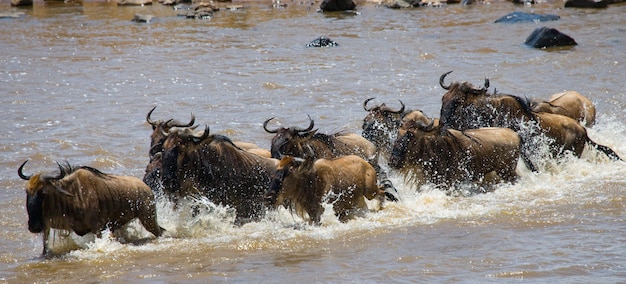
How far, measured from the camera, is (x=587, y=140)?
37.7 ft

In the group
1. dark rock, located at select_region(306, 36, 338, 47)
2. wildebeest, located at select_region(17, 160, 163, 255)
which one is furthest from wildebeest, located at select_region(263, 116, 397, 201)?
dark rock, located at select_region(306, 36, 338, 47)

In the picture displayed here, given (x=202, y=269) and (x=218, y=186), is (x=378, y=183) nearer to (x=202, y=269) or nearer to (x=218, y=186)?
(x=218, y=186)

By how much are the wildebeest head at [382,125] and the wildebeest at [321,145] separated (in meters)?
0.40

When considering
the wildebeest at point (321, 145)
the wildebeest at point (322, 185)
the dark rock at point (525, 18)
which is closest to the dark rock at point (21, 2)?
the dark rock at point (525, 18)

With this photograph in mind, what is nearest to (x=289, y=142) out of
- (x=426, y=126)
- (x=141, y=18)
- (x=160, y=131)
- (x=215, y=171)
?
(x=215, y=171)

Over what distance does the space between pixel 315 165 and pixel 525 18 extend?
64.4ft

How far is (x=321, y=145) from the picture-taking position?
32.3ft

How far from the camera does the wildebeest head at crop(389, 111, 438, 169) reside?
10.0m

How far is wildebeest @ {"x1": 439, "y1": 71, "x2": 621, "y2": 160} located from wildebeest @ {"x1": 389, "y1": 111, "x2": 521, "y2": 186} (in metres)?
0.46

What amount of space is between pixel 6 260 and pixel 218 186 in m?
2.01

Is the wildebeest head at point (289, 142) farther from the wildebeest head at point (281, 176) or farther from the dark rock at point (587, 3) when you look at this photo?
the dark rock at point (587, 3)

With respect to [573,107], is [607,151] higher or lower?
lower

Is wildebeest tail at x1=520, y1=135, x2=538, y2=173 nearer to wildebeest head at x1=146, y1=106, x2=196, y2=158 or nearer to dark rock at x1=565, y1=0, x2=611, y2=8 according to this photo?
wildebeest head at x1=146, y1=106, x2=196, y2=158

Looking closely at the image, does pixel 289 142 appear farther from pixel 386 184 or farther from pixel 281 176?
pixel 386 184
